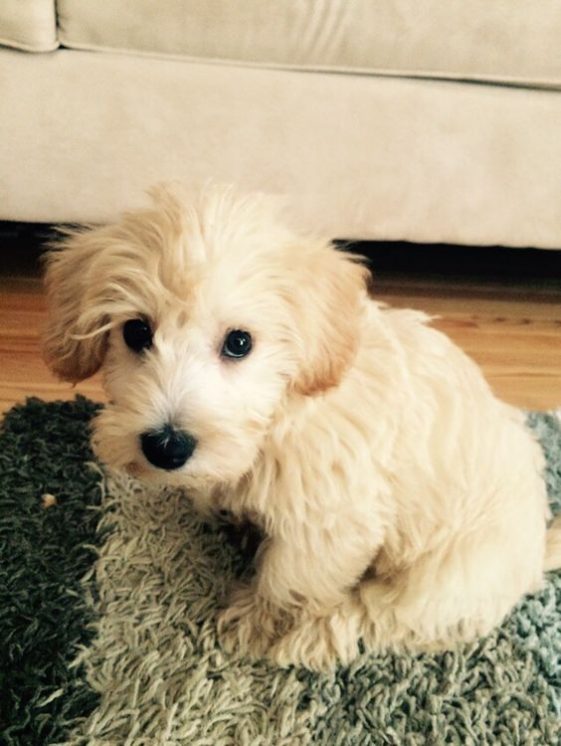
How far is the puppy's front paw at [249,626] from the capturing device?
1170 mm

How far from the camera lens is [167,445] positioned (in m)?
0.89

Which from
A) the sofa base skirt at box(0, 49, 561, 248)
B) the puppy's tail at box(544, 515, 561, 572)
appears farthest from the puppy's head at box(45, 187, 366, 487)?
the sofa base skirt at box(0, 49, 561, 248)

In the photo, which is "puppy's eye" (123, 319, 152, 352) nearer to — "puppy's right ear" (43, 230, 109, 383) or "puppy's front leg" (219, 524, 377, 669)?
"puppy's right ear" (43, 230, 109, 383)

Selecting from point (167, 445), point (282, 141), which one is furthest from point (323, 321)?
point (282, 141)

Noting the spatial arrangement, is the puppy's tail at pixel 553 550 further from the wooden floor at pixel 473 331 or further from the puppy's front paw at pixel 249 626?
the wooden floor at pixel 473 331

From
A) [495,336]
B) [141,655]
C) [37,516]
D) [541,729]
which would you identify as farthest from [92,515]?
[495,336]

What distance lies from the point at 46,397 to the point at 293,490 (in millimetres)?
814

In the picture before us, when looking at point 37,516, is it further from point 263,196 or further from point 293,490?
point 263,196

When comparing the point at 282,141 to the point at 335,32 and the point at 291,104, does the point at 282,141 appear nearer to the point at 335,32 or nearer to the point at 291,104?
the point at 291,104

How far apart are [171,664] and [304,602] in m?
0.23

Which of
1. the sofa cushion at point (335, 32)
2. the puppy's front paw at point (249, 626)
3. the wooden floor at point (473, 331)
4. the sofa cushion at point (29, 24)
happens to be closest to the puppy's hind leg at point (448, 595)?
the puppy's front paw at point (249, 626)

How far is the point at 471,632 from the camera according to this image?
1133mm

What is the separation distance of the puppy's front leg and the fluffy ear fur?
0.25 meters

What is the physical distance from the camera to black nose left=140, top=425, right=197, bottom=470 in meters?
0.89
